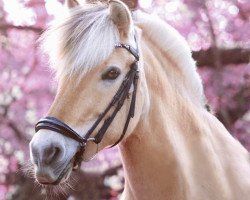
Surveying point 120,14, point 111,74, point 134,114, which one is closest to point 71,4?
point 120,14

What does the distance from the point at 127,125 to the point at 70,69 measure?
1.54 feet

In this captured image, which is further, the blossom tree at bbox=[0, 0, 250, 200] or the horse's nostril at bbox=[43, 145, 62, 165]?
the blossom tree at bbox=[0, 0, 250, 200]

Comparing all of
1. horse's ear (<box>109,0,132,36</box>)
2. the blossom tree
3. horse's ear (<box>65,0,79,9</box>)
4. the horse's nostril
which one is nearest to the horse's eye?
horse's ear (<box>109,0,132,36</box>)

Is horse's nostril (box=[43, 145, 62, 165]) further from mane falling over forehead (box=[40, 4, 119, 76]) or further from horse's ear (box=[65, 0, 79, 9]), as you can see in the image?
horse's ear (box=[65, 0, 79, 9])

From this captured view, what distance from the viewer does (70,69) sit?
337 centimetres

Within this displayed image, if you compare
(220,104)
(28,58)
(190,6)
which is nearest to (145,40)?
(220,104)

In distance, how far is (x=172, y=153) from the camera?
3623 millimetres

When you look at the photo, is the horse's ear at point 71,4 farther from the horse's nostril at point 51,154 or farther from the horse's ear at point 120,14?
the horse's nostril at point 51,154

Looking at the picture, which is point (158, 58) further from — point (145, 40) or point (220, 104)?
point (220, 104)

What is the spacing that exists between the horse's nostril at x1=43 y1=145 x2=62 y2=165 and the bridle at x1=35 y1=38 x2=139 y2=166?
99 mm

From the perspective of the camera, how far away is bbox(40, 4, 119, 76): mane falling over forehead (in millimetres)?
3371

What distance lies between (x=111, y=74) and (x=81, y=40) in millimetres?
270

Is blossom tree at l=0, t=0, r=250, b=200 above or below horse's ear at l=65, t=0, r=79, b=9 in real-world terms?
below

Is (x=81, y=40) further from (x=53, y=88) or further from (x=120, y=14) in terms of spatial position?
(x=53, y=88)
